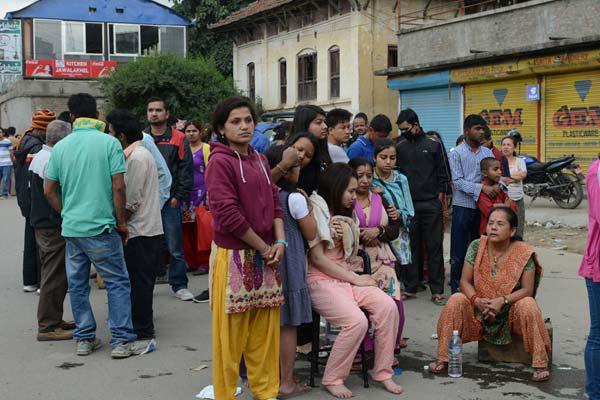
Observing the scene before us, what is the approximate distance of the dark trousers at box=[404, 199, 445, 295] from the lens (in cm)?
791

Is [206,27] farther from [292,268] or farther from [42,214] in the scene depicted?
[292,268]

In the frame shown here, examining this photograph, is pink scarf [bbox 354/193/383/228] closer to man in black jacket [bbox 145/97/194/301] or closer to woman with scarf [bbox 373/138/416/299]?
woman with scarf [bbox 373/138/416/299]

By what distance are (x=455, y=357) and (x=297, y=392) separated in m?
1.16

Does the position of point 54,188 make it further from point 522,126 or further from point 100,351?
point 522,126

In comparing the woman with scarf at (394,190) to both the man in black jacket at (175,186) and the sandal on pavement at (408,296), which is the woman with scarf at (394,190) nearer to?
the sandal on pavement at (408,296)

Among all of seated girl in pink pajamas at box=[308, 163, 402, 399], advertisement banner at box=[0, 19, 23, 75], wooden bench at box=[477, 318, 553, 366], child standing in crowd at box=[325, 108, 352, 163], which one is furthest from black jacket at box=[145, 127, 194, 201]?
advertisement banner at box=[0, 19, 23, 75]

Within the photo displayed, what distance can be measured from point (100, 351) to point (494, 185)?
4.06 m

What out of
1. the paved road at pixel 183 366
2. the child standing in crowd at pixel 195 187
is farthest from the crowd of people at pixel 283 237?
the child standing in crowd at pixel 195 187

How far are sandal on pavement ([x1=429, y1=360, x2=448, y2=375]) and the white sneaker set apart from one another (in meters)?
3.21

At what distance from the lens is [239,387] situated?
17.2 ft

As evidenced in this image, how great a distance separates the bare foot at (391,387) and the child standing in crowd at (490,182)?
9.57 feet

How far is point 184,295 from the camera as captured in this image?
806 centimetres

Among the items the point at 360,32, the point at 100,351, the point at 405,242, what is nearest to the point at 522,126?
the point at 360,32

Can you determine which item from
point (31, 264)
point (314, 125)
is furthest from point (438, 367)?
point (31, 264)
